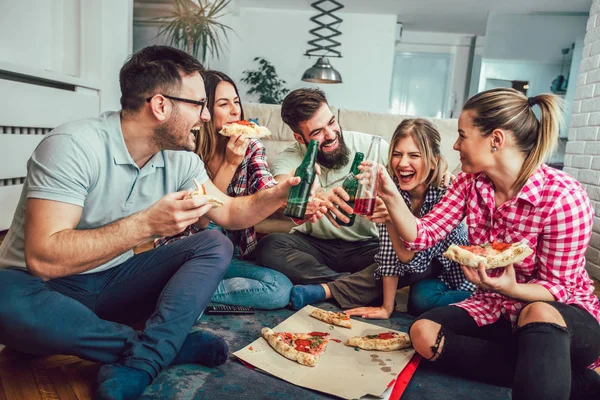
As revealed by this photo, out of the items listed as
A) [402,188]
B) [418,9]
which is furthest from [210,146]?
[418,9]

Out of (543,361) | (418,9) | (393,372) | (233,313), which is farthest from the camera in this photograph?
(418,9)

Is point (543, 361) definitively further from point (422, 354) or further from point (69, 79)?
point (69, 79)

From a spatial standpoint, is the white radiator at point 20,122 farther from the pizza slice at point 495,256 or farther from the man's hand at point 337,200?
the pizza slice at point 495,256

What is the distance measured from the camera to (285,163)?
2455mm

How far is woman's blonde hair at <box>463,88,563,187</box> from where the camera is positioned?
1.41m

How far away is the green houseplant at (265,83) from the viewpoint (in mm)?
7227

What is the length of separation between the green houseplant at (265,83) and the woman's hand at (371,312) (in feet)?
18.4

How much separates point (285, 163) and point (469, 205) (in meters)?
1.11

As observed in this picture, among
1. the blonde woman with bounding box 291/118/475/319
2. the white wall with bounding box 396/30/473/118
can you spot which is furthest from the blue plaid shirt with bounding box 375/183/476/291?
the white wall with bounding box 396/30/473/118

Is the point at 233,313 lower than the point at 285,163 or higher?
lower

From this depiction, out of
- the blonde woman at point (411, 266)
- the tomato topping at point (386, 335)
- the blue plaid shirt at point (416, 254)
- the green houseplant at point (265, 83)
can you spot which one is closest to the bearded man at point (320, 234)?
the blonde woman at point (411, 266)

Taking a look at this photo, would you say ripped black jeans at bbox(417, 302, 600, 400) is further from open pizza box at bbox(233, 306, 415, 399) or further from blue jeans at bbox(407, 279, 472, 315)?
blue jeans at bbox(407, 279, 472, 315)

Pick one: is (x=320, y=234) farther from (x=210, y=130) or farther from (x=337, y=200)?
(x=210, y=130)

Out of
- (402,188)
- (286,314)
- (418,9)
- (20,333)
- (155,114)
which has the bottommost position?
(286,314)
